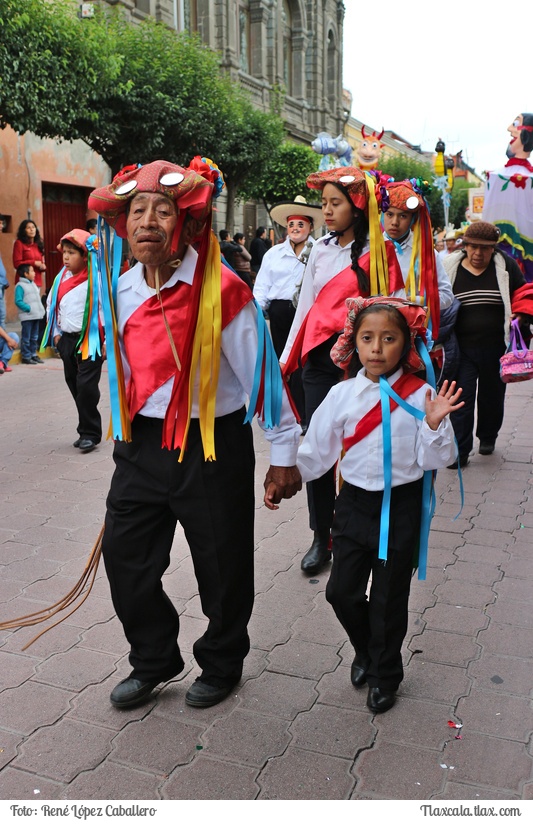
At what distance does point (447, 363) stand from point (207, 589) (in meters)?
4.04

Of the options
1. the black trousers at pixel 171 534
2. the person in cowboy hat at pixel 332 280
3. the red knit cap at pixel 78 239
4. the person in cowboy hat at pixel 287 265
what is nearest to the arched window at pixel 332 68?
the person in cowboy hat at pixel 287 265

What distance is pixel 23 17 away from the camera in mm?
11688

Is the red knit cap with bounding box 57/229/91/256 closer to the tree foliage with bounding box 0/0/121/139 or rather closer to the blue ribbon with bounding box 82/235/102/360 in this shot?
the blue ribbon with bounding box 82/235/102/360

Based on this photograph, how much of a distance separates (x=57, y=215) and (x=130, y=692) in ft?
57.6

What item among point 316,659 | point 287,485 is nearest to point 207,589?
point 287,485

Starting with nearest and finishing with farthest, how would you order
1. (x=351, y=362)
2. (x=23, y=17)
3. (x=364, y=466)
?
(x=364, y=466), (x=351, y=362), (x=23, y=17)

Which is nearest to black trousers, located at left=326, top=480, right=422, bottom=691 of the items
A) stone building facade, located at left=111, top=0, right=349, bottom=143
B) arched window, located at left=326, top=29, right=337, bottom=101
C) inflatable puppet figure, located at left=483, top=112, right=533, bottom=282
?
inflatable puppet figure, located at left=483, top=112, right=533, bottom=282

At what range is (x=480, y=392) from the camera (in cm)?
685

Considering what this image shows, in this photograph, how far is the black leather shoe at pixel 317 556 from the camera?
171 inches

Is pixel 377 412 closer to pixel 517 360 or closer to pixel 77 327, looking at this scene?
pixel 517 360

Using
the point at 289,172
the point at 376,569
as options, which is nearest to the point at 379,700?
the point at 376,569

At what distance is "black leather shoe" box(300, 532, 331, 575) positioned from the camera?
4.34m

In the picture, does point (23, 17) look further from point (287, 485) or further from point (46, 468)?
point (287, 485)

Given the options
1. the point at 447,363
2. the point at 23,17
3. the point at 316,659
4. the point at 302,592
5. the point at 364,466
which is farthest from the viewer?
the point at 23,17
